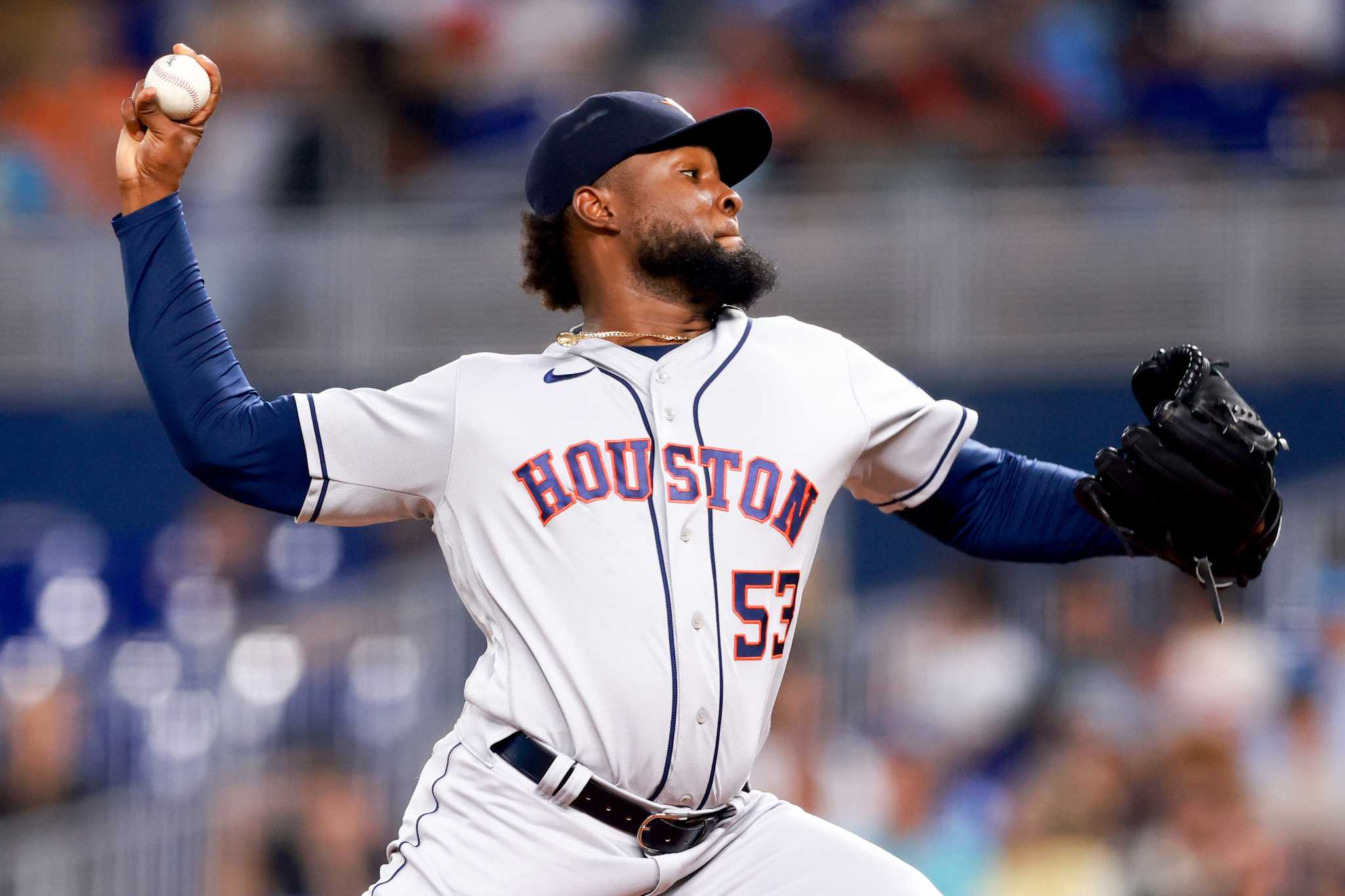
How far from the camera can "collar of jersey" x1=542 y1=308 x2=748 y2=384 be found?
3.18 meters

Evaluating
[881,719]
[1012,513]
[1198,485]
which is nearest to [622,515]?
[1012,513]

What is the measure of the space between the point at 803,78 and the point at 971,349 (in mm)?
1666

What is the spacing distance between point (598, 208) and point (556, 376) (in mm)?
365

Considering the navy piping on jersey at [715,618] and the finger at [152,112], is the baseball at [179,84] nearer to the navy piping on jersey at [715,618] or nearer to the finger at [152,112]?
the finger at [152,112]

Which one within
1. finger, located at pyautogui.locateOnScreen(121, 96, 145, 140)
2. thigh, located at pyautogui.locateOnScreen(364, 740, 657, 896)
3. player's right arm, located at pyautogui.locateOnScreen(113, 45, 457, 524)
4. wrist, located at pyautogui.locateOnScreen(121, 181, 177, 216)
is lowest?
thigh, located at pyautogui.locateOnScreen(364, 740, 657, 896)

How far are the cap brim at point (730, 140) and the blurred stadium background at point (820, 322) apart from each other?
9.77ft

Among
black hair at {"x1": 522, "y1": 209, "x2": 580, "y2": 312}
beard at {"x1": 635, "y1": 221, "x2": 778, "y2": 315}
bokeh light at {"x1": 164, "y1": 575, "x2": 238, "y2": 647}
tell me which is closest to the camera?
beard at {"x1": 635, "y1": 221, "x2": 778, "y2": 315}

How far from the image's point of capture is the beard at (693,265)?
3.26 metres

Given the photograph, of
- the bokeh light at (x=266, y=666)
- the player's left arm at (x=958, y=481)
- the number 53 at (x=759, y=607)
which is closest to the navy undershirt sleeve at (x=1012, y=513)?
the player's left arm at (x=958, y=481)

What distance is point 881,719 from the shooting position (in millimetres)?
6707

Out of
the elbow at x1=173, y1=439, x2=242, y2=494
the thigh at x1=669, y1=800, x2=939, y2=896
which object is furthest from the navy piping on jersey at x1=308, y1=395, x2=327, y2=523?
the thigh at x1=669, y1=800, x2=939, y2=896

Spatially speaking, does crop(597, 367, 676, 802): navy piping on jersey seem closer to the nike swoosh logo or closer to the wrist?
the nike swoosh logo

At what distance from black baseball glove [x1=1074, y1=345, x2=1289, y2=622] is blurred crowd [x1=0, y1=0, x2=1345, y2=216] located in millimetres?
5411

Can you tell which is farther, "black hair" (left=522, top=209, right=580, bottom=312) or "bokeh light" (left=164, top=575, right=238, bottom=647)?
"bokeh light" (left=164, top=575, right=238, bottom=647)
